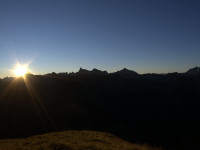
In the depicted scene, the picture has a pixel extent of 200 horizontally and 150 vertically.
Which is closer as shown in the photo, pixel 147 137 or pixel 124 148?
pixel 124 148

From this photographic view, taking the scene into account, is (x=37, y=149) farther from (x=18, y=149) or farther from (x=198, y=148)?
(x=198, y=148)

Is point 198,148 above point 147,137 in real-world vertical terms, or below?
above

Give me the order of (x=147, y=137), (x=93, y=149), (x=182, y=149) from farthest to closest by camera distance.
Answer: (x=147, y=137), (x=182, y=149), (x=93, y=149)

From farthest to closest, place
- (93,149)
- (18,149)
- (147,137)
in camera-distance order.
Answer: (147,137), (18,149), (93,149)

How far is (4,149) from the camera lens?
22250 millimetres

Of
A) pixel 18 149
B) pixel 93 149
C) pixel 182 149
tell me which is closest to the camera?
pixel 93 149

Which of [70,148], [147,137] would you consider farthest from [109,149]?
[147,137]

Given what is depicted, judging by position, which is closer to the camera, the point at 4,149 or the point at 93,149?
the point at 93,149

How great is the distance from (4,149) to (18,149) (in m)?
1.34

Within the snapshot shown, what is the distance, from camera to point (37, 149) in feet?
68.4

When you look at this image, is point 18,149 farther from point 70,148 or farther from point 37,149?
point 70,148

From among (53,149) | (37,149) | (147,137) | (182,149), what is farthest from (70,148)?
(147,137)

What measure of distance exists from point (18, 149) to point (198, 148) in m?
15.9

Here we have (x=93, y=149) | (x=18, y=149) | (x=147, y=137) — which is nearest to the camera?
(x=93, y=149)
